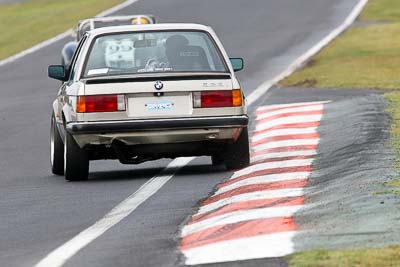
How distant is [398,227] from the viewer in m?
8.43

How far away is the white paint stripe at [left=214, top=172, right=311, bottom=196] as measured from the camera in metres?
12.2

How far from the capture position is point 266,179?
1242cm

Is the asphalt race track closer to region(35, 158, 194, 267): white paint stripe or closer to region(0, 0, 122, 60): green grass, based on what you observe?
region(35, 158, 194, 267): white paint stripe

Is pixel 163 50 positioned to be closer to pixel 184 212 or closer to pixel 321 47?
pixel 184 212

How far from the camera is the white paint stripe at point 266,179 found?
12195 millimetres

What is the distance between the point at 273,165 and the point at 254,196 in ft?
9.03

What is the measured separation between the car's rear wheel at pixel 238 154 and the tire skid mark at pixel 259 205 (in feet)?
0.45

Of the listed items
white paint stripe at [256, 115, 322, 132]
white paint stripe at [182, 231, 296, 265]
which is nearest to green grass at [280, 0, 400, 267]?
white paint stripe at [256, 115, 322, 132]

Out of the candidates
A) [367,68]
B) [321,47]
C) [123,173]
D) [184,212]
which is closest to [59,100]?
[123,173]

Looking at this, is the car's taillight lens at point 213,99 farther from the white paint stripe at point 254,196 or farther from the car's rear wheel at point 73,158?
the white paint stripe at point 254,196

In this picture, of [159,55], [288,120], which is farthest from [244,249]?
[288,120]

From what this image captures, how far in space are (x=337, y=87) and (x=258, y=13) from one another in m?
17.8

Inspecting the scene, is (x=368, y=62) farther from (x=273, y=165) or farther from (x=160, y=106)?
(x=160, y=106)

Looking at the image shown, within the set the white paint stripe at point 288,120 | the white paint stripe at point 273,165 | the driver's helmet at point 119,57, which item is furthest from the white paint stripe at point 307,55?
the white paint stripe at point 273,165
